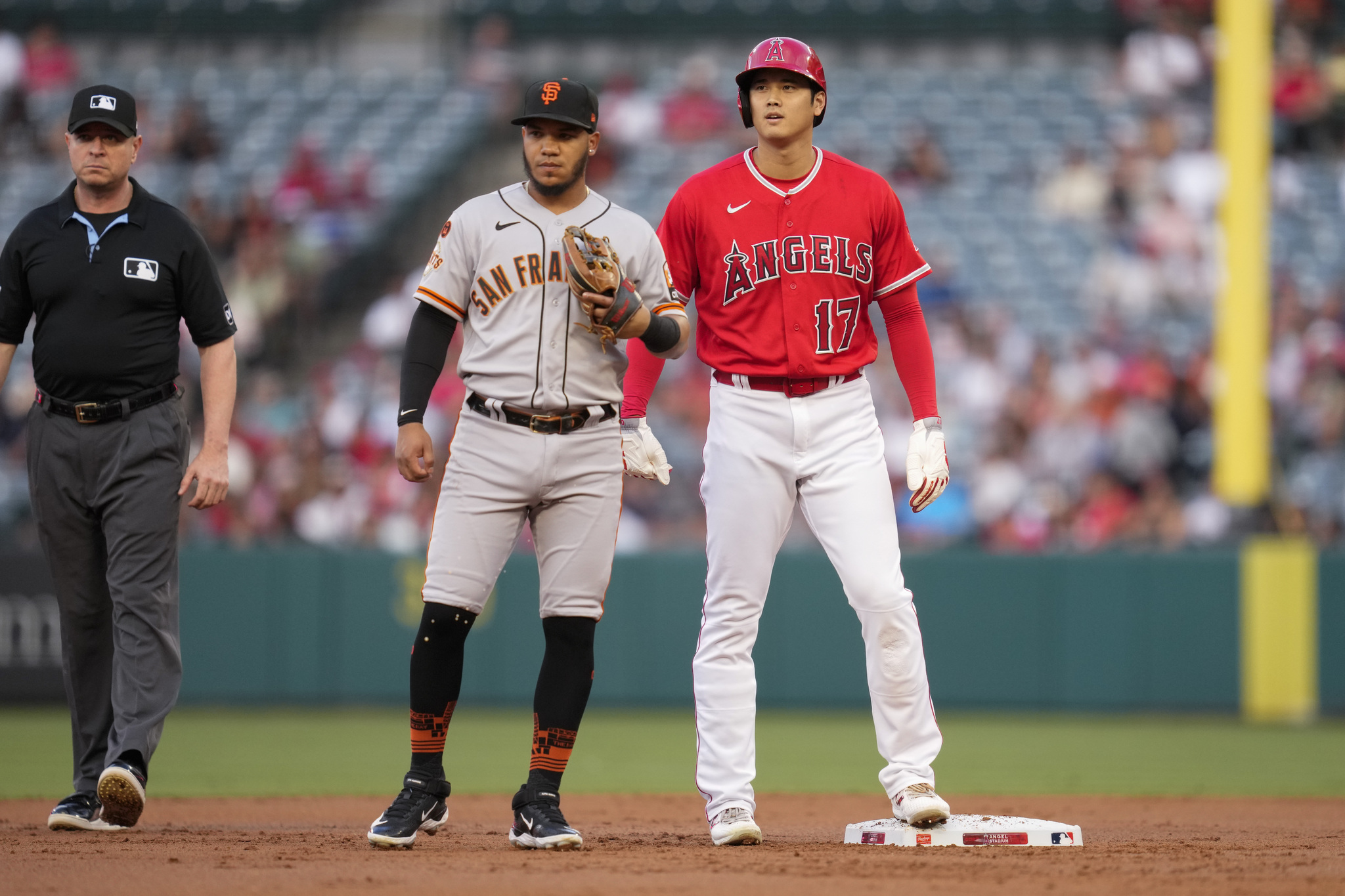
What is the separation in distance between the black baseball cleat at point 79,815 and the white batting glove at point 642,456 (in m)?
1.92

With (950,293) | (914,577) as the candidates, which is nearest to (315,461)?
(914,577)

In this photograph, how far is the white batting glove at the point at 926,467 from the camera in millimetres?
4895

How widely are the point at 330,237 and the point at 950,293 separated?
220 inches

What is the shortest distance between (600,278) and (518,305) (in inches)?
12.9

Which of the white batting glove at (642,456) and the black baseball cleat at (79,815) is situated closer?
the white batting glove at (642,456)

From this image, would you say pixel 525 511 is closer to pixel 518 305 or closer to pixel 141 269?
pixel 518 305

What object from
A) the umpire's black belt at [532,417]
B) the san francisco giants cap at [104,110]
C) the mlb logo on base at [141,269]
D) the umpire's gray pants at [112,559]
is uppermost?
the san francisco giants cap at [104,110]

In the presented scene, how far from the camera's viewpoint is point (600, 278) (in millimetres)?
4418

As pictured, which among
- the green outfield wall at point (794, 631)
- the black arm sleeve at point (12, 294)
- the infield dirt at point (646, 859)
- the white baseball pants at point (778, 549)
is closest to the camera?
the infield dirt at point (646, 859)

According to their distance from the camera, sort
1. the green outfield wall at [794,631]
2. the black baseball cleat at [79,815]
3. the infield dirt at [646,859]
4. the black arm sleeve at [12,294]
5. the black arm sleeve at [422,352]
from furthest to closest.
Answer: the green outfield wall at [794,631] → the black arm sleeve at [12,294] → the black baseball cleat at [79,815] → the black arm sleeve at [422,352] → the infield dirt at [646,859]

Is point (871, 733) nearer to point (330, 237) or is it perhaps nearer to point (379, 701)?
point (379, 701)

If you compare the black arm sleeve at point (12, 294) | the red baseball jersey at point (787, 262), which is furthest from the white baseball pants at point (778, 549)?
the black arm sleeve at point (12, 294)

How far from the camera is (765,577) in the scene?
16.0ft

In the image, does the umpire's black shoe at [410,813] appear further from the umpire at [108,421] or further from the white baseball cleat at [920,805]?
the white baseball cleat at [920,805]
